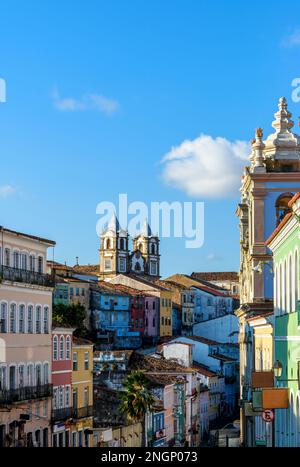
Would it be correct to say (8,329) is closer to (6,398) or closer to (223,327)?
(6,398)

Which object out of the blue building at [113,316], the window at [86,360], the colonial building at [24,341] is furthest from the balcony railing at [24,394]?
the blue building at [113,316]

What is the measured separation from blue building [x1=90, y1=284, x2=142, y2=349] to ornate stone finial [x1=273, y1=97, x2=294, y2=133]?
257ft

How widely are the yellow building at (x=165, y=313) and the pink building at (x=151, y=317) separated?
3.66ft

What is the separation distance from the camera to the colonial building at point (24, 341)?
50.2 m

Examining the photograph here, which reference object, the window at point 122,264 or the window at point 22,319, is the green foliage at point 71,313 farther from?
the window at point 122,264

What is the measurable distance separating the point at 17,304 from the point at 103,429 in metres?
11.2

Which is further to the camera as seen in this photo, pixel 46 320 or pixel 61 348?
pixel 61 348

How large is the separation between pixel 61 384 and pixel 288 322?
87.3 feet

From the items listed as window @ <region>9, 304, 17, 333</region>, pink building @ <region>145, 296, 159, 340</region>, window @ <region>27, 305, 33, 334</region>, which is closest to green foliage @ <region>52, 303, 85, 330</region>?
pink building @ <region>145, 296, 159, 340</region>

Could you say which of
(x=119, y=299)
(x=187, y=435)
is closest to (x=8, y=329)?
(x=187, y=435)

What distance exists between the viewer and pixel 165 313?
154875mm

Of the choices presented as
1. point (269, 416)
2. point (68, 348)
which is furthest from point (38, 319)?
point (269, 416)

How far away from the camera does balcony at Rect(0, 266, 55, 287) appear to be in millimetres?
51250

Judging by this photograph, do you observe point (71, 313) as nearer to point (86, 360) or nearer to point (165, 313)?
point (165, 313)
